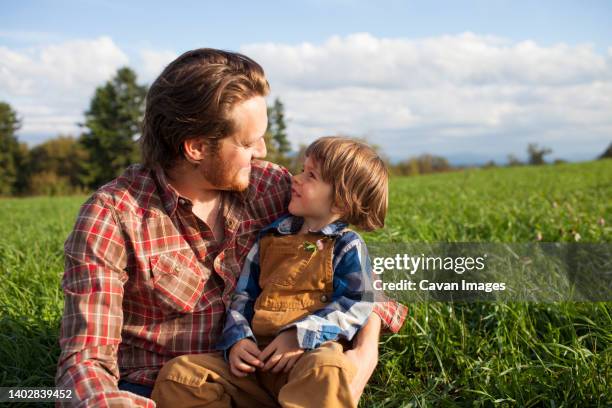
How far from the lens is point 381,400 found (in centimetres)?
214

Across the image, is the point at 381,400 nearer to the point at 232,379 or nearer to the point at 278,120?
the point at 232,379

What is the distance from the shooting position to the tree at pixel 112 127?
38.1 meters

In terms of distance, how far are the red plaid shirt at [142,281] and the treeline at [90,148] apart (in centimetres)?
3439

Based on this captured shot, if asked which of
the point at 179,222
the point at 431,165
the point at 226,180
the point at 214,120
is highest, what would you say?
the point at 214,120

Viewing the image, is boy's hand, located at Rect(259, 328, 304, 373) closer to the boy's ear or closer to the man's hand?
the man's hand

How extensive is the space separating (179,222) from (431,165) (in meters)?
37.4

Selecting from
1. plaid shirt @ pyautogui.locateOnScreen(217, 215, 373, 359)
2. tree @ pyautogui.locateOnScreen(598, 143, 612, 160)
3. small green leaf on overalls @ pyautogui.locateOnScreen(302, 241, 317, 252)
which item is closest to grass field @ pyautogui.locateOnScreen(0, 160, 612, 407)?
plaid shirt @ pyautogui.locateOnScreen(217, 215, 373, 359)

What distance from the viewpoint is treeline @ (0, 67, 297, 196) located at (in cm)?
3759

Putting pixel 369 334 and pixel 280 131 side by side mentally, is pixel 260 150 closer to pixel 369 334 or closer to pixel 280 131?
pixel 369 334

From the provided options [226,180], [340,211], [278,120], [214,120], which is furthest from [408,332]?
[278,120]

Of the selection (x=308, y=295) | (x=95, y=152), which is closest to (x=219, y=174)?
(x=308, y=295)

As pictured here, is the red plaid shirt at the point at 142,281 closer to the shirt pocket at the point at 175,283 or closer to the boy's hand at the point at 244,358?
the shirt pocket at the point at 175,283

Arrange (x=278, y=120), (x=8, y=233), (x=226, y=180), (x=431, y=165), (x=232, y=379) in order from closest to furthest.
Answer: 1. (x=232, y=379)
2. (x=226, y=180)
3. (x=8, y=233)
4. (x=431, y=165)
5. (x=278, y=120)

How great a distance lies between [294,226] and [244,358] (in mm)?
568
